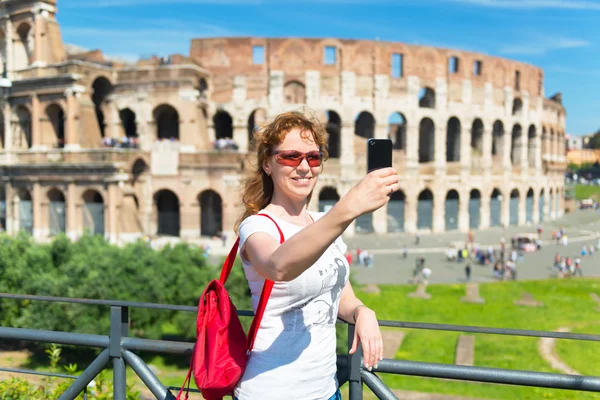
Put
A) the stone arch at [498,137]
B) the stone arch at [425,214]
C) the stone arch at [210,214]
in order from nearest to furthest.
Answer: the stone arch at [210,214], the stone arch at [425,214], the stone arch at [498,137]

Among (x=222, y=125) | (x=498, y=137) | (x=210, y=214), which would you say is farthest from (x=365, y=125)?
(x=210, y=214)

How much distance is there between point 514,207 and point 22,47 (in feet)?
115

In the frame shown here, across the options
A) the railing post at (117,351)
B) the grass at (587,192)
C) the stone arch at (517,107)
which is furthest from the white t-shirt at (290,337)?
the grass at (587,192)

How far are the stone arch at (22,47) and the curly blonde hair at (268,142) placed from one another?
109ft

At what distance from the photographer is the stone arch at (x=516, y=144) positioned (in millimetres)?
41562

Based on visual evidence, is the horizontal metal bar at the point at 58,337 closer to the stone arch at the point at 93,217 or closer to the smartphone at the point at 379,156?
the smartphone at the point at 379,156

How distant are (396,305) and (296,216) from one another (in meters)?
18.1

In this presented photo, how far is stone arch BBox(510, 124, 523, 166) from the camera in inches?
1636

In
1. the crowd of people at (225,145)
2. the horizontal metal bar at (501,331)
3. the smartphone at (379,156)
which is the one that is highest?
the crowd of people at (225,145)

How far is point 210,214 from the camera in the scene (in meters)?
33.6

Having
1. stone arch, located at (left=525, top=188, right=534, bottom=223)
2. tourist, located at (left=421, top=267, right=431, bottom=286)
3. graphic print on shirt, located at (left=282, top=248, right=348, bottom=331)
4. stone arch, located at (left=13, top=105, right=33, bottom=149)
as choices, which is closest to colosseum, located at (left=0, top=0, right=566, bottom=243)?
stone arch, located at (left=13, top=105, right=33, bottom=149)

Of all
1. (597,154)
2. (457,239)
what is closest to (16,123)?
(457,239)

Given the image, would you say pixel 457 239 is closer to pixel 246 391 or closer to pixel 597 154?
pixel 246 391

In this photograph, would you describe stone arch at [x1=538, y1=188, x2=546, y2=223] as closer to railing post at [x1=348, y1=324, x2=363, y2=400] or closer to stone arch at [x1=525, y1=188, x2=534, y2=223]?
stone arch at [x1=525, y1=188, x2=534, y2=223]
